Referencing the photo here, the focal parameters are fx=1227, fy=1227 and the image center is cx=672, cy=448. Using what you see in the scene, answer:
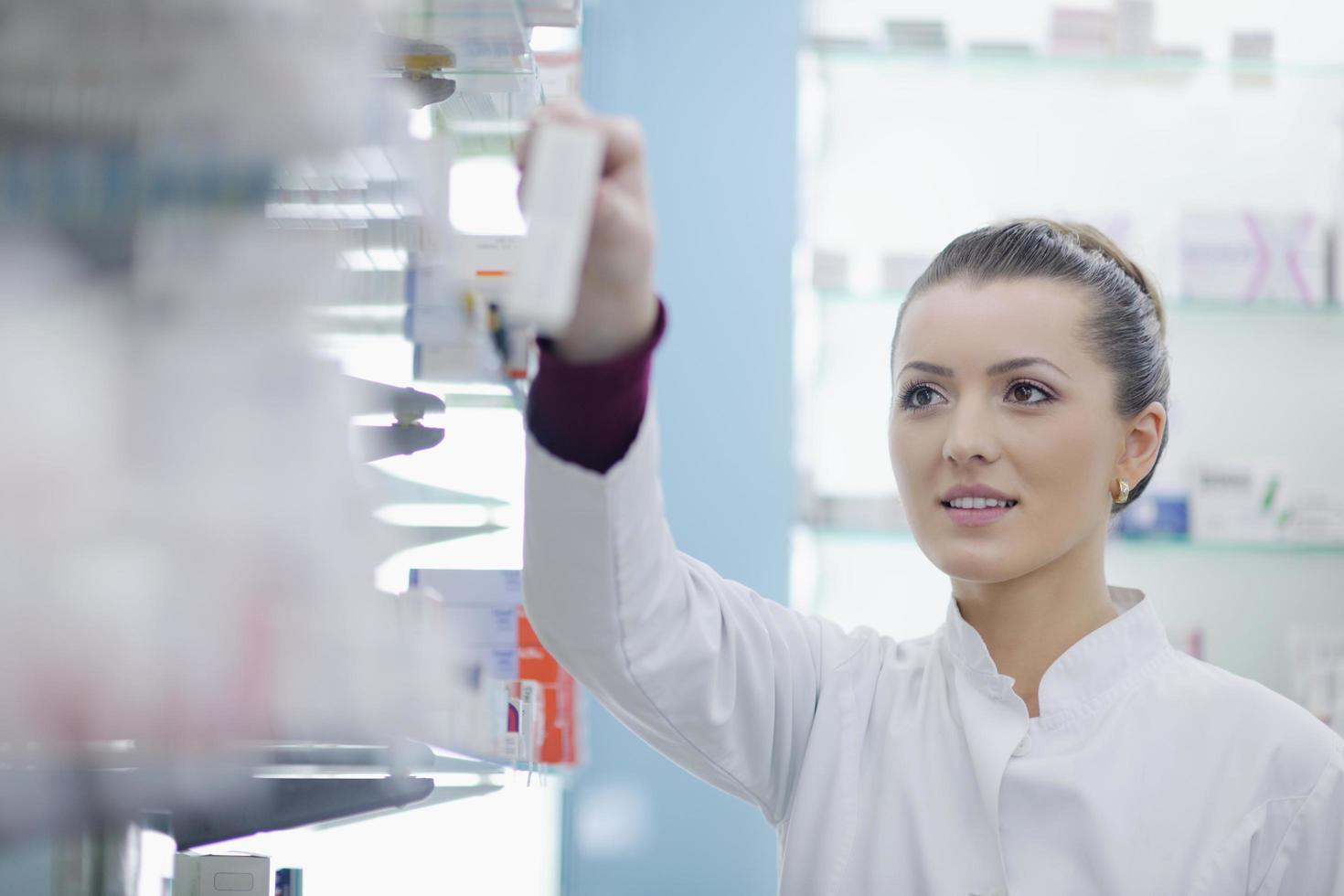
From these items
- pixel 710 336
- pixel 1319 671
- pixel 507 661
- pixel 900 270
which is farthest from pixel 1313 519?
pixel 507 661

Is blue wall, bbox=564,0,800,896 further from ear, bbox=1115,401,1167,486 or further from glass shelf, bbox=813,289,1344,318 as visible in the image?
ear, bbox=1115,401,1167,486

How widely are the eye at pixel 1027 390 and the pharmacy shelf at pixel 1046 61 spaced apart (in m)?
1.43

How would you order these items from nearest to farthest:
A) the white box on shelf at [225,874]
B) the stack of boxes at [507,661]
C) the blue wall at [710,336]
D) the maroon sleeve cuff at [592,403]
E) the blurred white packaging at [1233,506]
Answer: the maroon sleeve cuff at [592,403], the stack of boxes at [507,661], the white box on shelf at [225,874], the blue wall at [710,336], the blurred white packaging at [1233,506]

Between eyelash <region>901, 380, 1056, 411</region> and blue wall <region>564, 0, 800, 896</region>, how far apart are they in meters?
1.03

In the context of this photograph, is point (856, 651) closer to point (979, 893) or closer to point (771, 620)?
point (771, 620)

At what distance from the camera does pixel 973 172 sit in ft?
9.16

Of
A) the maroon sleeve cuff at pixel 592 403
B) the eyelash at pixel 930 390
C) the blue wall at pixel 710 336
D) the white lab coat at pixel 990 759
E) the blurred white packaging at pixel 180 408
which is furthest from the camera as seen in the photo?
the blue wall at pixel 710 336

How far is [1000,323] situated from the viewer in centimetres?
134

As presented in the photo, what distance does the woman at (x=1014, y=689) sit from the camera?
124 cm

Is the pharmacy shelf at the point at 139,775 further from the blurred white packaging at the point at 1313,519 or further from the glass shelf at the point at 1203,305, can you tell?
the blurred white packaging at the point at 1313,519

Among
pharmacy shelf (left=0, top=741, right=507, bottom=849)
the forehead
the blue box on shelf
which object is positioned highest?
the forehead

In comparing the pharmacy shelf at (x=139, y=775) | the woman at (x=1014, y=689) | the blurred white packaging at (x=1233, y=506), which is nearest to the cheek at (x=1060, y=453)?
the woman at (x=1014, y=689)

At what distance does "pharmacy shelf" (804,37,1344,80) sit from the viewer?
2600mm

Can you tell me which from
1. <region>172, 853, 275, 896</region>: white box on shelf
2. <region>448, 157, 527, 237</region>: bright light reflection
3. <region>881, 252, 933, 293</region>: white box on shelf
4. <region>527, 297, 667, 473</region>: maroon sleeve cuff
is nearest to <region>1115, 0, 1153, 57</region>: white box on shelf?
<region>881, 252, 933, 293</region>: white box on shelf
